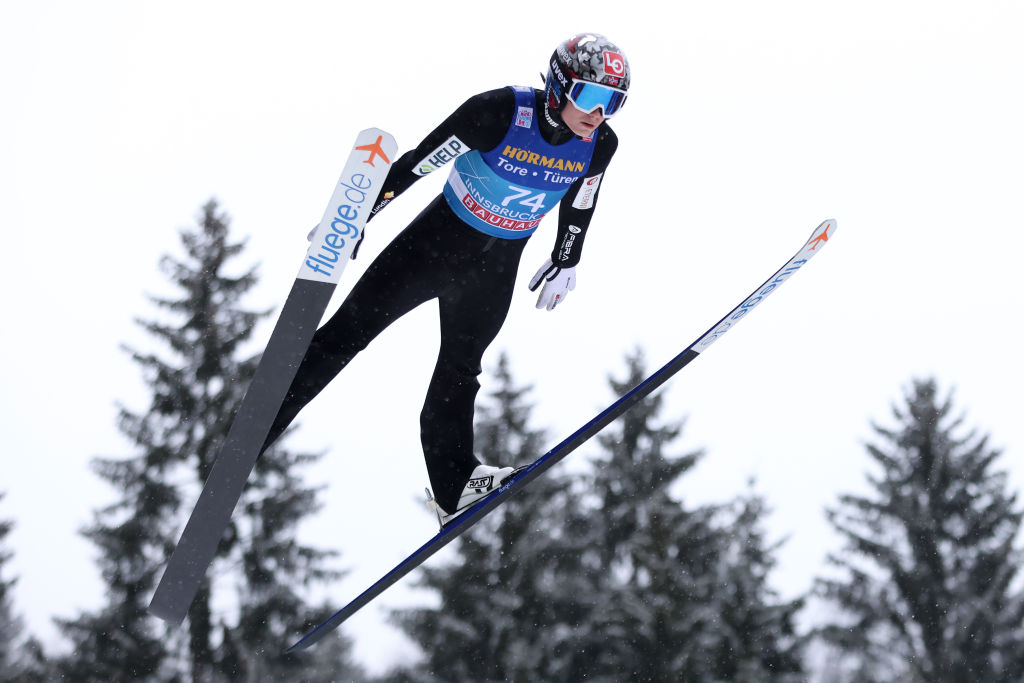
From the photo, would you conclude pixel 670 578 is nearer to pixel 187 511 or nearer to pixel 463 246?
pixel 187 511

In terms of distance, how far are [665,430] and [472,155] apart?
1405 centimetres

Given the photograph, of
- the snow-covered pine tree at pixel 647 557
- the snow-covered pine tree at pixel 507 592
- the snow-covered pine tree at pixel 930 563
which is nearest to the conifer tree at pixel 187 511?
the snow-covered pine tree at pixel 507 592

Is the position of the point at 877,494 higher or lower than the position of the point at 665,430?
lower

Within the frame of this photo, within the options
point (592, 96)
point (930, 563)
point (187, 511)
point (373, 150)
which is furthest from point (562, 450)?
point (930, 563)

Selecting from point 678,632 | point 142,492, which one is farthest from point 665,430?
point 142,492

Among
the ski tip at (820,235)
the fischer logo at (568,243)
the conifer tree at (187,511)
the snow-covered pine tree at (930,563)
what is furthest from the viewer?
the snow-covered pine tree at (930,563)

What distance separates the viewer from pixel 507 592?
1454 cm

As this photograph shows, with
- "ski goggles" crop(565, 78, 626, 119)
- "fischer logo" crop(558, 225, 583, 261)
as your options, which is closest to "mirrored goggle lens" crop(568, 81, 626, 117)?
"ski goggles" crop(565, 78, 626, 119)

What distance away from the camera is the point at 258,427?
2867 millimetres

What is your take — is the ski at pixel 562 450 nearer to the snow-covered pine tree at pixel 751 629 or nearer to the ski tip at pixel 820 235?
the ski tip at pixel 820 235

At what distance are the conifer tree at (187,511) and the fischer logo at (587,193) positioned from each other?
10.0m

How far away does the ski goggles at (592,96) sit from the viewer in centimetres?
313

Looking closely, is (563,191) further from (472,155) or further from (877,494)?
(877,494)

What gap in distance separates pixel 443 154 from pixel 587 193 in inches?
28.3
